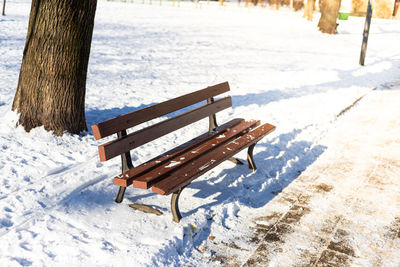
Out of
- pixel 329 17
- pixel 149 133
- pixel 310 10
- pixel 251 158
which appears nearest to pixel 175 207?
pixel 149 133

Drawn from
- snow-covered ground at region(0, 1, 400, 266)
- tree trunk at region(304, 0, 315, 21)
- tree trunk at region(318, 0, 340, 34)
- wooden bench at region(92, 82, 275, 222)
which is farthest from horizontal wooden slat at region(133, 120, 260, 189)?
tree trunk at region(304, 0, 315, 21)

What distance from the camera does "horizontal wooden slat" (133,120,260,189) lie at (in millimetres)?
3913

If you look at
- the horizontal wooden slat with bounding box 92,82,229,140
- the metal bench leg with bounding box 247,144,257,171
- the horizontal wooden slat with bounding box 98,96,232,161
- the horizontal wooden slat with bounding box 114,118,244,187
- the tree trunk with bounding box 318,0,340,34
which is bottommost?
the metal bench leg with bounding box 247,144,257,171

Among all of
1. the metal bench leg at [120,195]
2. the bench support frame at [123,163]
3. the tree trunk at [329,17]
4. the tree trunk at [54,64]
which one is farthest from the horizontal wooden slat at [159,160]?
the tree trunk at [329,17]

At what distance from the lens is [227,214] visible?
4.46 m

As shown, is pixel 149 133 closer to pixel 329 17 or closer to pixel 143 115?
Result: pixel 143 115

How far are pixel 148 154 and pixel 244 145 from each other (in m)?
Answer: 1.35

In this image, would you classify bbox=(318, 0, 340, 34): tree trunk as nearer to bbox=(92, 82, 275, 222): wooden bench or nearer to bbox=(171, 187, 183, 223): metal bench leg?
bbox=(92, 82, 275, 222): wooden bench

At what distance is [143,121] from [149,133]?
0.42 feet

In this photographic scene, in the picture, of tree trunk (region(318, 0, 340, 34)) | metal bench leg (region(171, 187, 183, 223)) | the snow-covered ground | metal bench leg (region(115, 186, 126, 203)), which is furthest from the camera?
tree trunk (region(318, 0, 340, 34))

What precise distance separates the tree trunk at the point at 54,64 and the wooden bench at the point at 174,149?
5.08ft

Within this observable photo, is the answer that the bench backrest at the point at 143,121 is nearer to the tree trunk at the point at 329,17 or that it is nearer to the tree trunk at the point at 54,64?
the tree trunk at the point at 54,64

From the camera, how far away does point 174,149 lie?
4.78 m

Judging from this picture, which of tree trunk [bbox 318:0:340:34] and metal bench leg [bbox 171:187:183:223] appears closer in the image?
metal bench leg [bbox 171:187:183:223]
